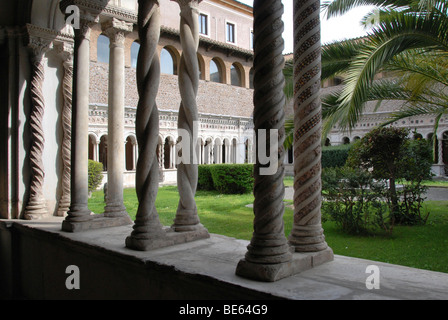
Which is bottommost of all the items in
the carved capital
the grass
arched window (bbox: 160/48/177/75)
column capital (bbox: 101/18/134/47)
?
the grass

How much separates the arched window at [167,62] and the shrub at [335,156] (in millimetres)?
9493

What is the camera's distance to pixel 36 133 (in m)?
5.14

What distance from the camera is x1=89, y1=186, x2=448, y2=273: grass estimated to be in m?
4.91

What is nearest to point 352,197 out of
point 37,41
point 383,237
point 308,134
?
point 383,237

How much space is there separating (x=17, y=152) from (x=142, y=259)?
10.5 ft

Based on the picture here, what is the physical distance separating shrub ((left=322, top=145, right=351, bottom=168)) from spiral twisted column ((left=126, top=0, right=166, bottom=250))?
17.1 m

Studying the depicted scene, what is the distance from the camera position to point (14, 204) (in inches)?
204

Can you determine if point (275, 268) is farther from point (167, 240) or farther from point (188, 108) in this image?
point (188, 108)

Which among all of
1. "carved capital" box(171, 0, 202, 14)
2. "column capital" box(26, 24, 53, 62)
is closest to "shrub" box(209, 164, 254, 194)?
"column capital" box(26, 24, 53, 62)

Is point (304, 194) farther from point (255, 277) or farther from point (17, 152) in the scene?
point (17, 152)

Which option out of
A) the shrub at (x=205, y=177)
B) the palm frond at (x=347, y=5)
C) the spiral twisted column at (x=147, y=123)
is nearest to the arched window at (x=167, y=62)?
the shrub at (x=205, y=177)

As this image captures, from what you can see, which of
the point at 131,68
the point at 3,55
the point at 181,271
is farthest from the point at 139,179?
the point at 131,68

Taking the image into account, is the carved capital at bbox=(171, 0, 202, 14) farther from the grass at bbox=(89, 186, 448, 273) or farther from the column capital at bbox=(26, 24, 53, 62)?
the grass at bbox=(89, 186, 448, 273)

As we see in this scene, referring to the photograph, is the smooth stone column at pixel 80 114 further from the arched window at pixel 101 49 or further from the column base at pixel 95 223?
the arched window at pixel 101 49
